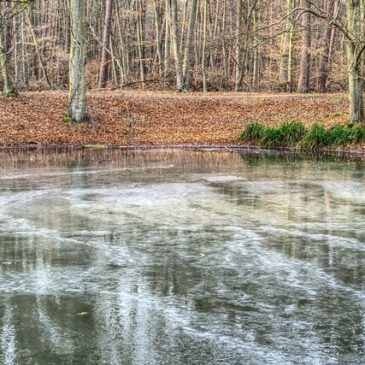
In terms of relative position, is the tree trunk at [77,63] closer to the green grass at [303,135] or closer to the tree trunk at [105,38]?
the green grass at [303,135]

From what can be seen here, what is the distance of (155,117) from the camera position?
27.6m

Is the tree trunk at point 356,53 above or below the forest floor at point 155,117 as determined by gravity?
above

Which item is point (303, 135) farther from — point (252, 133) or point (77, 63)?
point (77, 63)

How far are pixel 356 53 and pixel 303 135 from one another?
3.22 m

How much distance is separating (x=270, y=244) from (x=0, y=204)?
5.46 meters

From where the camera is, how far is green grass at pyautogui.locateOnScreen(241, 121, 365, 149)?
71.1ft

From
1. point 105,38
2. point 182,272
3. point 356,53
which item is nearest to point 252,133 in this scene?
point 356,53

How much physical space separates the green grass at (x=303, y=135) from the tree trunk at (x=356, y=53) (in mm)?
698

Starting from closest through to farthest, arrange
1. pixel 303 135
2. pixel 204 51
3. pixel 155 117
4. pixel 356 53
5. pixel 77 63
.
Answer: pixel 356 53, pixel 303 135, pixel 77 63, pixel 155 117, pixel 204 51

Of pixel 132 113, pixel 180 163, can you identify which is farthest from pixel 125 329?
pixel 132 113

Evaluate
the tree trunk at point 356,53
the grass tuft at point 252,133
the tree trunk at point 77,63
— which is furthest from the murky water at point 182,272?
the tree trunk at point 77,63

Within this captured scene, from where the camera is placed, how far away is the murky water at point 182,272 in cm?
511

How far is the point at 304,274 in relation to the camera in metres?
7.18

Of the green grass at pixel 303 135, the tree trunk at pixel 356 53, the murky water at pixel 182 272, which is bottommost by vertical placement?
the murky water at pixel 182 272
